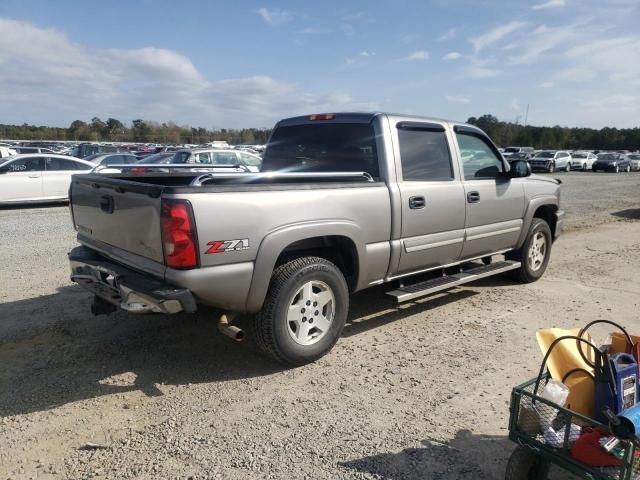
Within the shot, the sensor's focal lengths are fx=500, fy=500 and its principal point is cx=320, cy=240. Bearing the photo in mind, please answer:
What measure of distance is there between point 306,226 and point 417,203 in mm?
1312

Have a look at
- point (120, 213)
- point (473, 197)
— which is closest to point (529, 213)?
point (473, 197)

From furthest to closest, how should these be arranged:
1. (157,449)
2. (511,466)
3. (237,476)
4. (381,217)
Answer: (381,217)
(157,449)
(237,476)
(511,466)

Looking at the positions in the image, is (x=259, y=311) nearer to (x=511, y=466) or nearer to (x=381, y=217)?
(x=381, y=217)

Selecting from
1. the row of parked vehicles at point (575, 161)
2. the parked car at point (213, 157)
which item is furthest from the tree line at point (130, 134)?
the parked car at point (213, 157)

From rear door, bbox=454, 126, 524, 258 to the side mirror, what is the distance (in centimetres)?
10

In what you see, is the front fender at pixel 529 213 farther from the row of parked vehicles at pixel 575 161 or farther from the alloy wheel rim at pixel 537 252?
the row of parked vehicles at pixel 575 161

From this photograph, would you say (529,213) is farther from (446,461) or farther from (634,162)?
(634,162)

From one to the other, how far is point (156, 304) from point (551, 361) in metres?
2.34

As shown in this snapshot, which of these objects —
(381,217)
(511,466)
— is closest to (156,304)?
(381,217)

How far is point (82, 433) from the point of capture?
10.0ft

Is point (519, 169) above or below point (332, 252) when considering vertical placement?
above

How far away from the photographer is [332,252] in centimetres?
426

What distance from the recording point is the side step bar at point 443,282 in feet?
14.7

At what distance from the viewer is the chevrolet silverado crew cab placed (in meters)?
3.27
